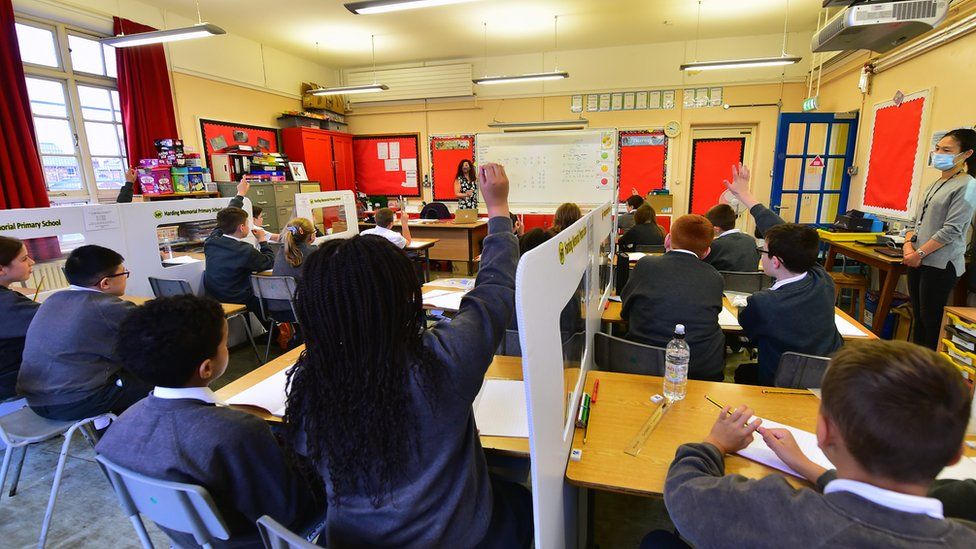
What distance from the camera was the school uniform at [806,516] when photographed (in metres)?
0.61

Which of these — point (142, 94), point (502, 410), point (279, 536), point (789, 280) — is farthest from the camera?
point (142, 94)

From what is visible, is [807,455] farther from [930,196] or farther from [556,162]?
[556,162]

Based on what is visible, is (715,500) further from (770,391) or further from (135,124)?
(135,124)

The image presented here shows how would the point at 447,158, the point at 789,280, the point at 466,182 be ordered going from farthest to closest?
the point at 447,158, the point at 466,182, the point at 789,280

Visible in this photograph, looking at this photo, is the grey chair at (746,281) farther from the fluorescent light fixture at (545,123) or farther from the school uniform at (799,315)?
the fluorescent light fixture at (545,123)

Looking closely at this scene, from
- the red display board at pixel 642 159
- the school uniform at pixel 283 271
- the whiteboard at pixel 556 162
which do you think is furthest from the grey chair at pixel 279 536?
the red display board at pixel 642 159

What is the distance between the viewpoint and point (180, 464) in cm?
98

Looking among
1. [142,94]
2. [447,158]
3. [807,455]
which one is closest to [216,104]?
[142,94]

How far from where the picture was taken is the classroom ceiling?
207 inches

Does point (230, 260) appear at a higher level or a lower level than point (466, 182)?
lower

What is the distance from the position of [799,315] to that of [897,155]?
400 centimetres

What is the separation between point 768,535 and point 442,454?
0.57 meters

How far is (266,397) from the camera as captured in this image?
1.58m

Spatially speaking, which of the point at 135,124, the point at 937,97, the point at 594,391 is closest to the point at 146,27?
the point at 135,124
